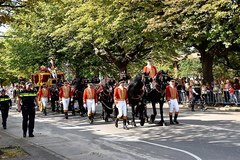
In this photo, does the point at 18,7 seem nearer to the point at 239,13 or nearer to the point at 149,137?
the point at 149,137

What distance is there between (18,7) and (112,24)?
12.8 meters

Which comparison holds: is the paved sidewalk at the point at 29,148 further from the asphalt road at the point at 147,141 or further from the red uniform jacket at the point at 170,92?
the red uniform jacket at the point at 170,92

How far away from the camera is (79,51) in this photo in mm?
34250

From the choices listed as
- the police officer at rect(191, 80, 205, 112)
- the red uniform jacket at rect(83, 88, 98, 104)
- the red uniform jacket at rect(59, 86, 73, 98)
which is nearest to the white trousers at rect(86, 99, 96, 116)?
the red uniform jacket at rect(83, 88, 98, 104)

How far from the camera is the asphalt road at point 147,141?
897 centimetres

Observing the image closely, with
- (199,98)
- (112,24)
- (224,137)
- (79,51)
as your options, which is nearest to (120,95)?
(224,137)

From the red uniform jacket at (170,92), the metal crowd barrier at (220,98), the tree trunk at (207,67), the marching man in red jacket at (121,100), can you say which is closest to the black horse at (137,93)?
the marching man in red jacket at (121,100)

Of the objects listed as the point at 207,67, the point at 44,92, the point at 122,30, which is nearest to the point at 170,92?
the point at 44,92

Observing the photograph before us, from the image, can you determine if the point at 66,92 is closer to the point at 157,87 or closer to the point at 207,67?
the point at 157,87

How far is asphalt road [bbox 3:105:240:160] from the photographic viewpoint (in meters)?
8.97

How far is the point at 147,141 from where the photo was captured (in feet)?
35.9

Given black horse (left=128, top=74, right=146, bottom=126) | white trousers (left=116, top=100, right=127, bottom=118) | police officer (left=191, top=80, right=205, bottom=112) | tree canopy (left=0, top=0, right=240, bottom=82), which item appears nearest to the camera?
white trousers (left=116, top=100, right=127, bottom=118)

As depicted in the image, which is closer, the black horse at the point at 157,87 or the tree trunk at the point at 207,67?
the black horse at the point at 157,87

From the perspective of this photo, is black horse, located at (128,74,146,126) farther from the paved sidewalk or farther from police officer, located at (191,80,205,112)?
police officer, located at (191,80,205,112)
